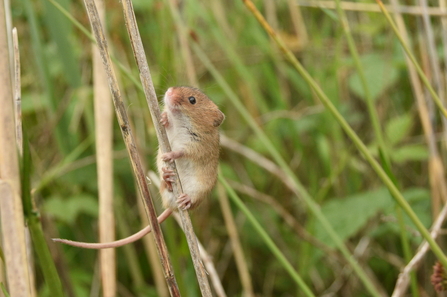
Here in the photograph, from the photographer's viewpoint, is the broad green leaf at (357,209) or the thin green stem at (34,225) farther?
the broad green leaf at (357,209)

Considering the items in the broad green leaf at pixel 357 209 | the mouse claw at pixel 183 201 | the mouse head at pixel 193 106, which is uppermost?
the mouse head at pixel 193 106

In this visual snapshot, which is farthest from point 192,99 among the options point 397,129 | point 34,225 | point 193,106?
point 397,129

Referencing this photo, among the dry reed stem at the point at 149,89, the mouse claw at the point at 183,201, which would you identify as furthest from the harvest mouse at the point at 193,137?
the dry reed stem at the point at 149,89

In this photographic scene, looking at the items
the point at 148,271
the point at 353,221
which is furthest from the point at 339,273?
the point at 148,271

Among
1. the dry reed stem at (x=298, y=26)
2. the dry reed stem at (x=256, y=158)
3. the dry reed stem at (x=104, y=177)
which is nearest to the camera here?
the dry reed stem at (x=104, y=177)

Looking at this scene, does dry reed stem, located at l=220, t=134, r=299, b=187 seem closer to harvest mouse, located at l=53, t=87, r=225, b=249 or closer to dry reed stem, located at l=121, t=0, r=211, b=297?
harvest mouse, located at l=53, t=87, r=225, b=249

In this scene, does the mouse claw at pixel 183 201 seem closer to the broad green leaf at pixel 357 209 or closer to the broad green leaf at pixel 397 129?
the broad green leaf at pixel 357 209
